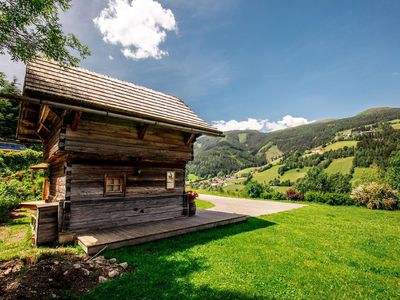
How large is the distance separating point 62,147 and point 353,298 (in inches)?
350

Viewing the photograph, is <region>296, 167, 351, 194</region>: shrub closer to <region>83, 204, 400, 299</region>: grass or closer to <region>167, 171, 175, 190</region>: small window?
<region>83, 204, 400, 299</region>: grass

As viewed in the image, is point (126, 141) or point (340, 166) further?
point (340, 166)

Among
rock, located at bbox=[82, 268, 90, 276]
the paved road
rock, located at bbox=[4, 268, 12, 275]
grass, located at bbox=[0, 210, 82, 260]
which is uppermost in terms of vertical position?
rock, located at bbox=[4, 268, 12, 275]

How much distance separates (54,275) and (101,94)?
648cm

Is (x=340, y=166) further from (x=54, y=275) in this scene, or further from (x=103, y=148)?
(x=54, y=275)

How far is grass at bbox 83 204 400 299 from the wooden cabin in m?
2.23

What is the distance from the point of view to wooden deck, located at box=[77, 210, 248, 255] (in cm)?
663

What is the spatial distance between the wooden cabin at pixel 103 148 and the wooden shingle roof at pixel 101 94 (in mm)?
30

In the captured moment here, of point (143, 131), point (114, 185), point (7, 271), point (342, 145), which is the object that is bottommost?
point (7, 271)

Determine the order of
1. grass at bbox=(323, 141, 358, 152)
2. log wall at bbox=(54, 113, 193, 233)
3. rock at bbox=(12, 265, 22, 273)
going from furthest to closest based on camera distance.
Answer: grass at bbox=(323, 141, 358, 152)
log wall at bbox=(54, 113, 193, 233)
rock at bbox=(12, 265, 22, 273)

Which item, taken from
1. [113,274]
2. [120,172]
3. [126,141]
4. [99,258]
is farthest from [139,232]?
[126,141]

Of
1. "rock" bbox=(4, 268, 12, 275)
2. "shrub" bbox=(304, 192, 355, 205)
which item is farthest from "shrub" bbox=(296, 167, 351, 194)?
"rock" bbox=(4, 268, 12, 275)

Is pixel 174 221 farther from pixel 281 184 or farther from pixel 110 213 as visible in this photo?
pixel 281 184

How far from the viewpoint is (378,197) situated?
701 inches
